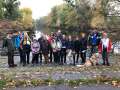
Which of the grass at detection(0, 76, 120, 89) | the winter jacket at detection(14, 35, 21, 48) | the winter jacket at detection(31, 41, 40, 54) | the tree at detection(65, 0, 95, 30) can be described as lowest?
the grass at detection(0, 76, 120, 89)

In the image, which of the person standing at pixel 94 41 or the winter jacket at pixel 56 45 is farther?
the winter jacket at pixel 56 45

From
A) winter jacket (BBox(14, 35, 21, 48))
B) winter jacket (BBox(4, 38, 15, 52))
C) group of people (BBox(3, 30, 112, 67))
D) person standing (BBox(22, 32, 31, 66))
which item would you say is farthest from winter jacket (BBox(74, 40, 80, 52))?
winter jacket (BBox(4, 38, 15, 52))

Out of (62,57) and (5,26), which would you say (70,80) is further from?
(5,26)

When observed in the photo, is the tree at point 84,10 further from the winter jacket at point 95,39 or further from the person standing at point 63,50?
the winter jacket at point 95,39

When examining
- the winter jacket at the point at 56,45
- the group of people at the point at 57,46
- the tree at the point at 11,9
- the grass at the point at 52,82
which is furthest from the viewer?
the tree at the point at 11,9

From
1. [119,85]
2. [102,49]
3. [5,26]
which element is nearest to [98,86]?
[119,85]

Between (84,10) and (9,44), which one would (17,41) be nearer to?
(9,44)

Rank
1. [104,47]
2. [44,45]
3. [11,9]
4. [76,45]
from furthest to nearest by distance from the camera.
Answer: [11,9], [44,45], [76,45], [104,47]

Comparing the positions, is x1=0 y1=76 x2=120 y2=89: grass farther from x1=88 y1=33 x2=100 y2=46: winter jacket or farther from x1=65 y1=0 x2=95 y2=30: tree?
x1=65 y1=0 x2=95 y2=30: tree

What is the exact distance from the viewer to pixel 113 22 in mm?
57594

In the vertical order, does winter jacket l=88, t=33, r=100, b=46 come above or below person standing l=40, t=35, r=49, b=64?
above

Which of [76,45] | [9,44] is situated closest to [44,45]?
[76,45]

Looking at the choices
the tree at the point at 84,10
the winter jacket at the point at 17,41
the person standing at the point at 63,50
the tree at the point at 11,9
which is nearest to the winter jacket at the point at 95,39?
the person standing at the point at 63,50

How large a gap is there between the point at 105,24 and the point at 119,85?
4415cm
